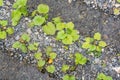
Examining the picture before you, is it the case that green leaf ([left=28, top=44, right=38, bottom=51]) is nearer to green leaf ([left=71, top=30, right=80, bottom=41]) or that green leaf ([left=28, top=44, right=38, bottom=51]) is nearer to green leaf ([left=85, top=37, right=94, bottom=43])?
green leaf ([left=71, top=30, right=80, bottom=41])

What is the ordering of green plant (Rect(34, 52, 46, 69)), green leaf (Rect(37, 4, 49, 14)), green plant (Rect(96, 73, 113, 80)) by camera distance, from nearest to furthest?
green plant (Rect(96, 73, 113, 80)) → green plant (Rect(34, 52, 46, 69)) → green leaf (Rect(37, 4, 49, 14))

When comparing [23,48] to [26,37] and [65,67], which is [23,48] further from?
[65,67]

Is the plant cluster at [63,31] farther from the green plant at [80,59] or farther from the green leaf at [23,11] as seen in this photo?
the green leaf at [23,11]

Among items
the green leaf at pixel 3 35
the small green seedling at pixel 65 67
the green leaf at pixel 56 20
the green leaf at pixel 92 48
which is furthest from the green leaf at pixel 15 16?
the green leaf at pixel 92 48

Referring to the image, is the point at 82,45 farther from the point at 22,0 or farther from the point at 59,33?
the point at 22,0

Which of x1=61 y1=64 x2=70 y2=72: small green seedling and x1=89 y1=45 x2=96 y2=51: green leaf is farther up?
x1=89 y1=45 x2=96 y2=51: green leaf

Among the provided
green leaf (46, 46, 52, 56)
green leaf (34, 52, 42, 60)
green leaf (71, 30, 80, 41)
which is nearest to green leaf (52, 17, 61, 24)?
green leaf (71, 30, 80, 41)

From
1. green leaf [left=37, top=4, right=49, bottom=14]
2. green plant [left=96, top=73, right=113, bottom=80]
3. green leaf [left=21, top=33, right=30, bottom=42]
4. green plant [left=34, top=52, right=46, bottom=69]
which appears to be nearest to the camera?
green plant [left=96, top=73, right=113, bottom=80]

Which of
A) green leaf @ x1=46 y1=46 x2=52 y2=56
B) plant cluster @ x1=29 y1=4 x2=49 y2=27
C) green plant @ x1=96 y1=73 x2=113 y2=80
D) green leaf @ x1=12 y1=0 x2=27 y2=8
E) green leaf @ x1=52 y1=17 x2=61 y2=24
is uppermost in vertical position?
green leaf @ x1=12 y1=0 x2=27 y2=8
